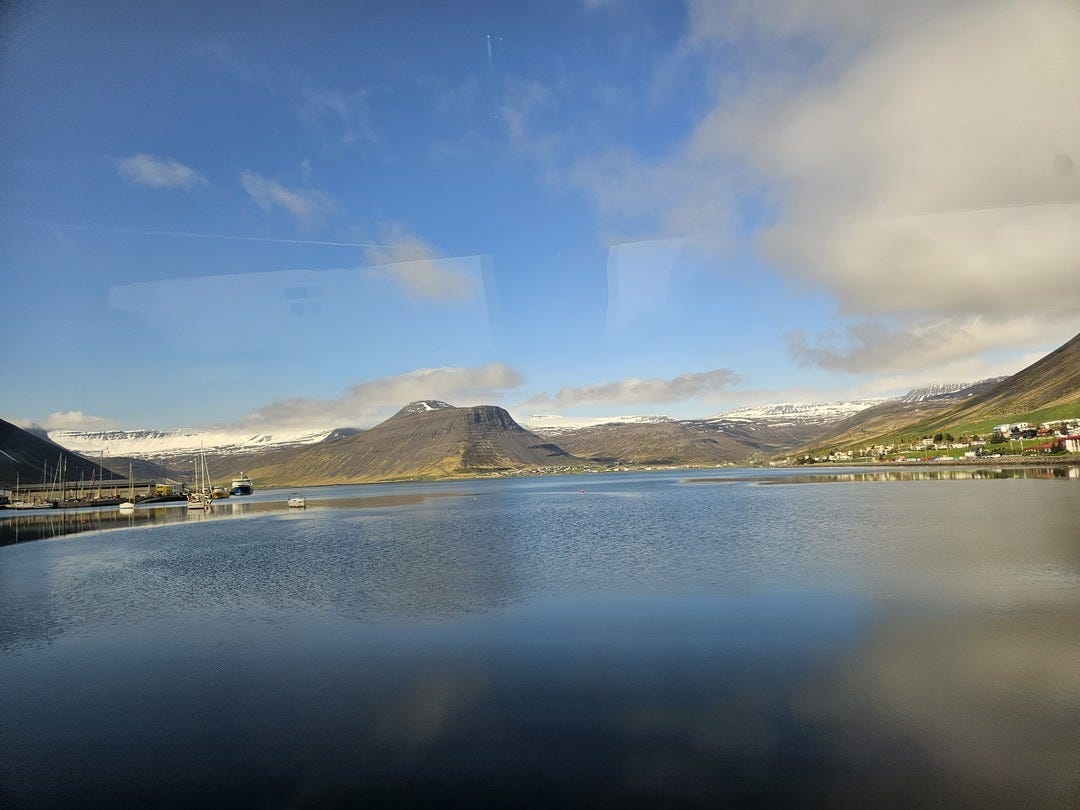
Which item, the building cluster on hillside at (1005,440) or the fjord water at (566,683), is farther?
the building cluster on hillside at (1005,440)

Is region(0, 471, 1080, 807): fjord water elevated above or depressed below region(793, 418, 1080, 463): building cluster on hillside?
→ below

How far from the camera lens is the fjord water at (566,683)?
1014 centimetres

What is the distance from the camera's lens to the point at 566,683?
14.5 m

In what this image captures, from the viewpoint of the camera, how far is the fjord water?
10.1 m

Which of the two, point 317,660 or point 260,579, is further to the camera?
point 260,579

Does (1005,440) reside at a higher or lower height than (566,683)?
higher

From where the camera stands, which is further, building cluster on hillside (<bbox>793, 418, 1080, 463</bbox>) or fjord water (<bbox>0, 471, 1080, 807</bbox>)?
building cluster on hillside (<bbox>793, 418, 1080, 463</bbox>)

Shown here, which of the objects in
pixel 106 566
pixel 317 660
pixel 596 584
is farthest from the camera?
pixel 106 566

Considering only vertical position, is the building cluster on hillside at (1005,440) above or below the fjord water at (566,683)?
above

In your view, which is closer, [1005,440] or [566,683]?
[566,683]

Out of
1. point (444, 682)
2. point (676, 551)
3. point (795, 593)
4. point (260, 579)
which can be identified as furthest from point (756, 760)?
point (260, 579)

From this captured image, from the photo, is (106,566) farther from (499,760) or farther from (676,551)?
(499,760)

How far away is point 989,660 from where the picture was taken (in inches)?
582

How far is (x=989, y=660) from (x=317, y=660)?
55.1 ft
